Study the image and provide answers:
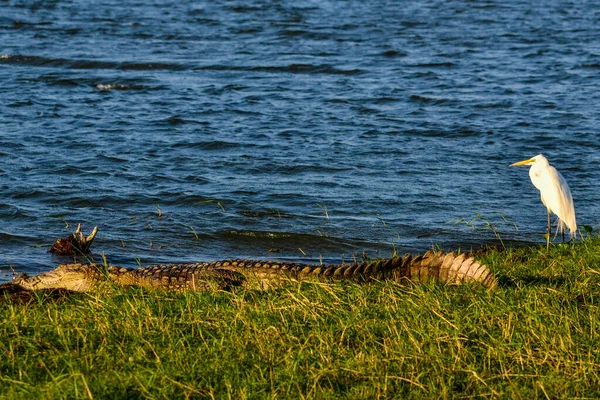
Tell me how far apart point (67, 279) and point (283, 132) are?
17.0 ft

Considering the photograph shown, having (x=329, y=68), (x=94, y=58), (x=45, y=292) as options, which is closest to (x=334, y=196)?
(x=45, y=292)

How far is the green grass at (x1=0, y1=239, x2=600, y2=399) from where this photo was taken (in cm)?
343

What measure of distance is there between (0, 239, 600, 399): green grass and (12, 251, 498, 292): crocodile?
0.29 meters

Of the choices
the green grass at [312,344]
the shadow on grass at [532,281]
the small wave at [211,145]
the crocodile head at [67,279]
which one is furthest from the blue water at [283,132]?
the green grass at [312,344]

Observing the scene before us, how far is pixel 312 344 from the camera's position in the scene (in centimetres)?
382

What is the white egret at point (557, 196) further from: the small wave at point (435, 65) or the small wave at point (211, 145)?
the small wave at point (435, 65)

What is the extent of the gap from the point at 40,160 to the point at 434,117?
15.5 feet

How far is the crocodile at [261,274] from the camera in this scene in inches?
196

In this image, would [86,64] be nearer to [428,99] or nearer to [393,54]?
[393,54]

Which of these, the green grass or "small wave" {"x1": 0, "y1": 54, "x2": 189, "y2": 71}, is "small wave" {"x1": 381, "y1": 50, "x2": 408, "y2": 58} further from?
the green grass

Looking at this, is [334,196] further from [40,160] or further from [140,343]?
[140,343]

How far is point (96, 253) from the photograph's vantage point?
22.9 ft

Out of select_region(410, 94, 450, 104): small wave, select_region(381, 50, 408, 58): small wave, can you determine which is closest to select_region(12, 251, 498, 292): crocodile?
select_region(410, 94, 450, 104): small wave

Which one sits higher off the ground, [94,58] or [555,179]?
[555,179]
